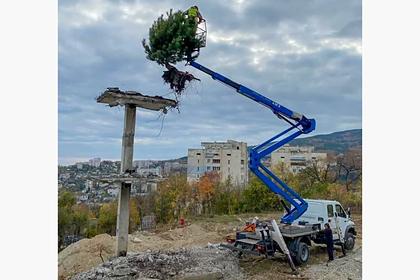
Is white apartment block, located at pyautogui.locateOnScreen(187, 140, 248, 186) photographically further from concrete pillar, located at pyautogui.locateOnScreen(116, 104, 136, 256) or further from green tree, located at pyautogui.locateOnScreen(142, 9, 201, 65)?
green tree, located at pyautogui.locateOnScreen(142, 9, 201, 65)

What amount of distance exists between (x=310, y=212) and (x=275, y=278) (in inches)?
46.7

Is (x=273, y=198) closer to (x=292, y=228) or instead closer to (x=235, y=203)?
(x=235, y=203)

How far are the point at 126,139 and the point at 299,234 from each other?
6.30ft

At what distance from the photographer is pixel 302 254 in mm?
4016

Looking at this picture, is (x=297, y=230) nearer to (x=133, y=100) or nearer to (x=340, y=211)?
(x=340, y=211)

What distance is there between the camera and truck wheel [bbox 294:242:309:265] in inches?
156

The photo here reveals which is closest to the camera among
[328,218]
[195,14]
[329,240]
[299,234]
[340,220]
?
[195,14]

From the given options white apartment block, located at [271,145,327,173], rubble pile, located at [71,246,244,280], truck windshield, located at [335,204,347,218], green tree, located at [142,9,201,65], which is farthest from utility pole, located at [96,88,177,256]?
white apartment block, located at [271,145,327,173]

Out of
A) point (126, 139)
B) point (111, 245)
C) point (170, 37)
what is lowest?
point (111, 245)

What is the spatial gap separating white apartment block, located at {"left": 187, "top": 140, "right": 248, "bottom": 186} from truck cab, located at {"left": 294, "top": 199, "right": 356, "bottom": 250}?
277cm

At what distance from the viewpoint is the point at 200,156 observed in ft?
25.7

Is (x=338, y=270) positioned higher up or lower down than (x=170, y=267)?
lower down

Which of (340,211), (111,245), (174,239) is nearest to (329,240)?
(340,211)
